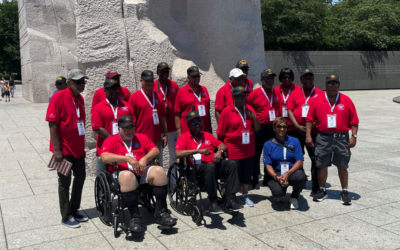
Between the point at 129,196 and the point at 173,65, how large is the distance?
3.13 meters

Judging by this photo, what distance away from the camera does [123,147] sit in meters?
4.04

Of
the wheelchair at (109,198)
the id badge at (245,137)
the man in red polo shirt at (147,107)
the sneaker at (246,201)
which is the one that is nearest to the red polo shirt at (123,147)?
the wheelchair at (109,198)

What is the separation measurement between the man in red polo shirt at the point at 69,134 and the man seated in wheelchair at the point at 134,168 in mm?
368

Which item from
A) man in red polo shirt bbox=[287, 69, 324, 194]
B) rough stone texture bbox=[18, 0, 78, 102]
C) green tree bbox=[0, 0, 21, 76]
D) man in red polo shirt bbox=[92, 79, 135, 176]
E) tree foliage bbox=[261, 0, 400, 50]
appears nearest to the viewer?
man in red polo shirt bbox=[92, 79, 135, 176]

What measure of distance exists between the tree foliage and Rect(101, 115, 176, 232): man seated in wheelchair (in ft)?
65.6

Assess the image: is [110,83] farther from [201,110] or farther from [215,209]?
[215,209]

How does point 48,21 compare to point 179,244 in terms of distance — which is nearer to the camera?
point 179,244

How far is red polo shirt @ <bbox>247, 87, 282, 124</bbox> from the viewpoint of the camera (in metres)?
5.24

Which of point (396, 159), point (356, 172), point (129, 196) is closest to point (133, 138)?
point (129, 196)

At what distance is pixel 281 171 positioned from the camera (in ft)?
14.9

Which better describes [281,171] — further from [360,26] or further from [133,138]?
[360,26]

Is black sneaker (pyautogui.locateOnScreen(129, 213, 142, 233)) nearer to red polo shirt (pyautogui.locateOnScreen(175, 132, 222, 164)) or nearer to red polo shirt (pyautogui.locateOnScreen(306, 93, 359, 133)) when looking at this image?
red polo shirt (pyautogui.locateOnScreen(175, 132, 222, 164))

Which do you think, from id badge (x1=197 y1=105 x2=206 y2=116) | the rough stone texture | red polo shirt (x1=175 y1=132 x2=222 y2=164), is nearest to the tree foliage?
the rough stone texture

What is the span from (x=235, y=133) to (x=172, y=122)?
1.14m
